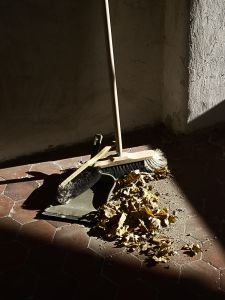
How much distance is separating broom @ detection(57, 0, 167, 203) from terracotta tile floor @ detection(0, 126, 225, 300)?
0.58 feet

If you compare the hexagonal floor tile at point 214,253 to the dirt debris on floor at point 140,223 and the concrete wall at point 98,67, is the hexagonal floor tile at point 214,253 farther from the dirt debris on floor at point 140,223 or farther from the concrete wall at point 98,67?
the concrete wall at point 98,67

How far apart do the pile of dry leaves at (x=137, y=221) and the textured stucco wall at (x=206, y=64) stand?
86 centimetres

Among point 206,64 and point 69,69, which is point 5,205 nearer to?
point 69,69

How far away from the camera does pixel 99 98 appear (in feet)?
10.8

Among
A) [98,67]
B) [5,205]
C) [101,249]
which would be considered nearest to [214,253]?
[101,249]

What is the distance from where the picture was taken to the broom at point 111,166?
9.05ft

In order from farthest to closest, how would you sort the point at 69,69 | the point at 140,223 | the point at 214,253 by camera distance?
the point at 69,69 → the point at 140,223 → the point at 214,253

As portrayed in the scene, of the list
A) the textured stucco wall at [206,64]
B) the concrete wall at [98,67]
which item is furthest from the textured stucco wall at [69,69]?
the textured stucco wall at [206,64]

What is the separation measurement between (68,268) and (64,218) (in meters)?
0.39

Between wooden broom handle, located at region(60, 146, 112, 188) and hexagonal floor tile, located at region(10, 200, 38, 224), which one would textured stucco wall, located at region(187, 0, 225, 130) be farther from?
hexagonal floor tile, located at region(10, 200, 38, 224)

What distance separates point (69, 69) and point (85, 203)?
0.99 m

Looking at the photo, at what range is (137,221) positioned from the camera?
2.62 meters

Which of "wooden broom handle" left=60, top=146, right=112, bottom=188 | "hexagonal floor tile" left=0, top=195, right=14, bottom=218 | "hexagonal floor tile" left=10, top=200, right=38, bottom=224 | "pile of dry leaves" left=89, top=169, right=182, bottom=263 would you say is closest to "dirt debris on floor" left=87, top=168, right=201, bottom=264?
"pile of dry leaves" left=89, top=169, right=182, bottom=263

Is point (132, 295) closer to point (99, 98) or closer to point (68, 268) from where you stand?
point (68, 268)
